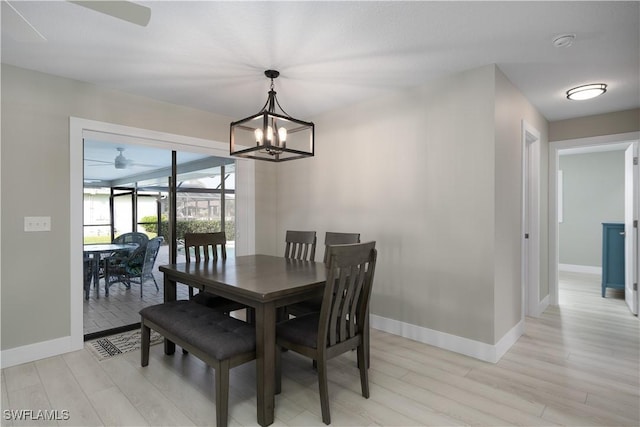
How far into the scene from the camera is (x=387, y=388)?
2.31 meters

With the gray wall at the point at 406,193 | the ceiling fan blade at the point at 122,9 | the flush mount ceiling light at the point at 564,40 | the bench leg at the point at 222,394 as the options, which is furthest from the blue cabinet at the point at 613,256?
the ceiling fan blade at the point at 122,9

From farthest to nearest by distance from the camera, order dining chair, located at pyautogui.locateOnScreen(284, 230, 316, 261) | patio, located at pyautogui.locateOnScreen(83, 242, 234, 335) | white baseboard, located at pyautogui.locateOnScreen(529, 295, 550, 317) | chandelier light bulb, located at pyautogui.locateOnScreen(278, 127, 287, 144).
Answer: white baseboard, located at pyautogui.locateOnScreen(529, 295, 550, 317) → patio, located at pyautogui.locateOnScreen(83, 242, 234, 335) → dining chair, located at pyautogui.locateOnScreen(284, 230, 316, 261) → chandelier light bulb, located at pyautogui.locateOnScreen(278, 127, 287, 144)

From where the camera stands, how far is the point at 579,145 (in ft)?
13.8

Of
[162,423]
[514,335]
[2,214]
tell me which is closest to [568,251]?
[514,335]

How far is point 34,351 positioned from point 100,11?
2.80m

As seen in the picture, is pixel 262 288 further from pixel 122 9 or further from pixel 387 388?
pixel 122 9

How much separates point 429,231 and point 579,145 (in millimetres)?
2728

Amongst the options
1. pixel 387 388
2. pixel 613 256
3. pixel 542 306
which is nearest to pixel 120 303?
pixel 387 388

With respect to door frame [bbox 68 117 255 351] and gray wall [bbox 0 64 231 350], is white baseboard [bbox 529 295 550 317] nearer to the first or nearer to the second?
door frame [bbox 68 117 255 351]

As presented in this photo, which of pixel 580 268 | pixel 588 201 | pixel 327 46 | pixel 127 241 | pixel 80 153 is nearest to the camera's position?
pixel 327 46

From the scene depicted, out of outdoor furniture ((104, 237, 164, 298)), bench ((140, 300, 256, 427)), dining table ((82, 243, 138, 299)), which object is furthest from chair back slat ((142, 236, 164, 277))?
bench ((140, 300, 256, 427))

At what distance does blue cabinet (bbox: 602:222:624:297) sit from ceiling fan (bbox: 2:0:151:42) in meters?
5.94

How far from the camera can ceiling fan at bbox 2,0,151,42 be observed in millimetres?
1522

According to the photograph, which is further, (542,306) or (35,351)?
(542,306)
